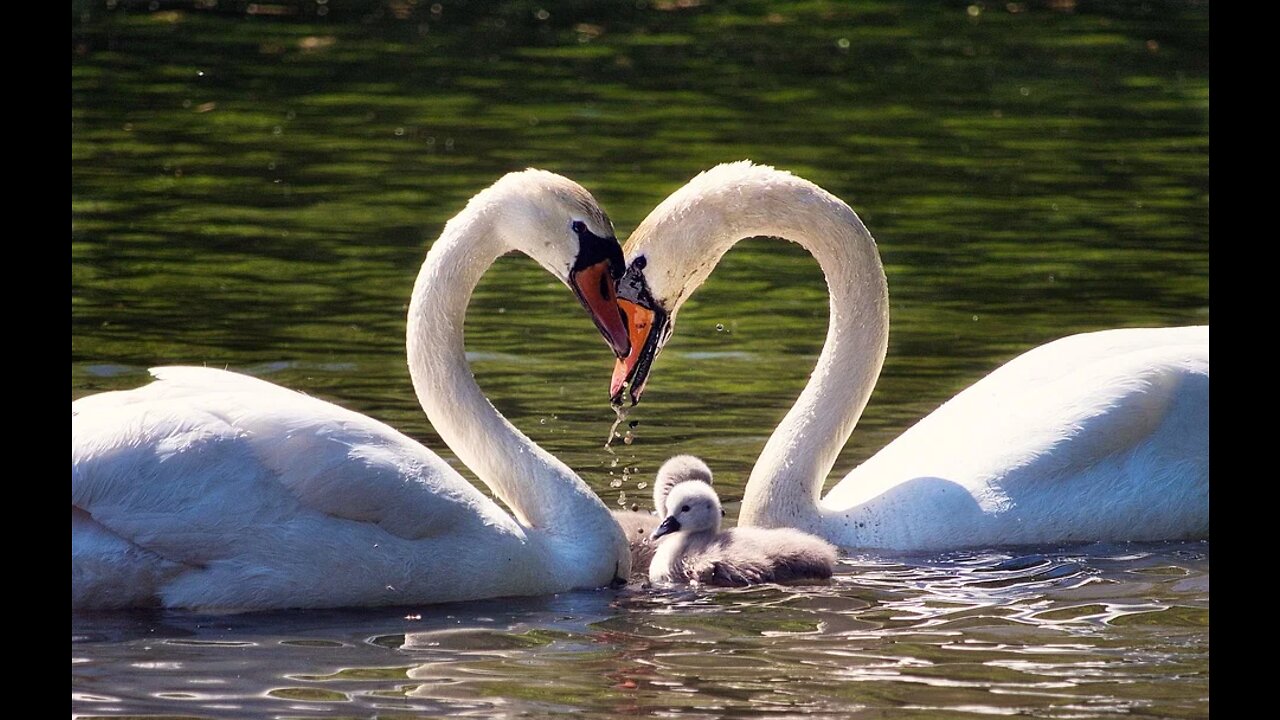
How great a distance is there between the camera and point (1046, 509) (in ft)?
30.6

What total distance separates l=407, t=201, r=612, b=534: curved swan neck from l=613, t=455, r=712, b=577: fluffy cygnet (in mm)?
590

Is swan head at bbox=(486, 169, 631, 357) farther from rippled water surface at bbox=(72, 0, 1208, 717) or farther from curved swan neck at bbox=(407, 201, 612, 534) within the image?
rippled water surface at bbox=(72, 0, 1208, 717)

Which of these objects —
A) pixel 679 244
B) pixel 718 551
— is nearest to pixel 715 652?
pixel 718 551

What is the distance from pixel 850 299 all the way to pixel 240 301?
17.9ft

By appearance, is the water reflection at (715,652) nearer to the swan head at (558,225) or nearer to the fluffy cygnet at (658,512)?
the fluffy cygnet at (658,512)

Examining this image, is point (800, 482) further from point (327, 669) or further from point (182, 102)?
point (182, 102)

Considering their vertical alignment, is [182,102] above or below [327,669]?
above

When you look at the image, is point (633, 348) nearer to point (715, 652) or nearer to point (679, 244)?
point (679, 244)

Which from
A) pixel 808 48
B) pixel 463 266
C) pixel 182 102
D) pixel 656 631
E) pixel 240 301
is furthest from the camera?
pixel 808 48

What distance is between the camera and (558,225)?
8727mm

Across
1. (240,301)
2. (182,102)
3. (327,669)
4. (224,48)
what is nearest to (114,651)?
(327,669)

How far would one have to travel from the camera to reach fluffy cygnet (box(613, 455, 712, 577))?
9.37 meters

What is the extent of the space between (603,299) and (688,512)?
0.89 metres

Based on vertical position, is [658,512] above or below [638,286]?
below
